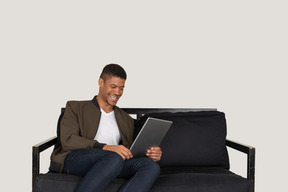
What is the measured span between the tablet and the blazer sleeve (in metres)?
0.27

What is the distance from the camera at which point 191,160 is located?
3246 millimetres

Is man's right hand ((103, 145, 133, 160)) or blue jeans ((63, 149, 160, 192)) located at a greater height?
man's right hand ((103, 145, 133, 160))

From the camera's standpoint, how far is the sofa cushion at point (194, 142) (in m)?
3.25

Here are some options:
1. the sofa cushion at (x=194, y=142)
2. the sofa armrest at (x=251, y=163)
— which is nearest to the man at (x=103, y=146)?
the sofa cushion at (x=194, y=142)

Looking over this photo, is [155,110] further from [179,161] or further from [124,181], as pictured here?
[124,181]

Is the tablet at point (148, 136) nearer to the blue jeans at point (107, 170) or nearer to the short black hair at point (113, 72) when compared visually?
the blue jeans at point (107, 170)

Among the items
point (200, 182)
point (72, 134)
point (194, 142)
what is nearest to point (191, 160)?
point (194, 142)

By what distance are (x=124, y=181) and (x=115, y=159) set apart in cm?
25

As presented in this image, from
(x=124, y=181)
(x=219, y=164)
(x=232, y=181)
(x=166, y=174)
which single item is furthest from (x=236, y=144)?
(x=124, y=181)

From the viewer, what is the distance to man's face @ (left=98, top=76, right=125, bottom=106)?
119 inches

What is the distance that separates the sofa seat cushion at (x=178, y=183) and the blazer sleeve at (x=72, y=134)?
0.23 meters

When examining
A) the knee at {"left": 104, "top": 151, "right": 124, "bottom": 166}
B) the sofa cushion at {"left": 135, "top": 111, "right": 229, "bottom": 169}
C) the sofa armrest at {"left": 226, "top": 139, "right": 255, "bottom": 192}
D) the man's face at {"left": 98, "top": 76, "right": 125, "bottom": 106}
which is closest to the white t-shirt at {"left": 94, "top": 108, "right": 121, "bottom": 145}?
the man's face at {"left": 98, "top": 76, "right": 125, "bottom": 106}

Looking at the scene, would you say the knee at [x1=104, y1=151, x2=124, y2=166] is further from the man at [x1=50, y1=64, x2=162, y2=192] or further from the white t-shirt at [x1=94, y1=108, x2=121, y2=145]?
the white t-shirt at [x1=94, y1=108, x2=121, y2=145]

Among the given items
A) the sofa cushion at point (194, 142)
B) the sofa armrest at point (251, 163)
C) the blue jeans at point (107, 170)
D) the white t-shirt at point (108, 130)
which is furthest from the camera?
the sofa cushion at point (194, 142)
